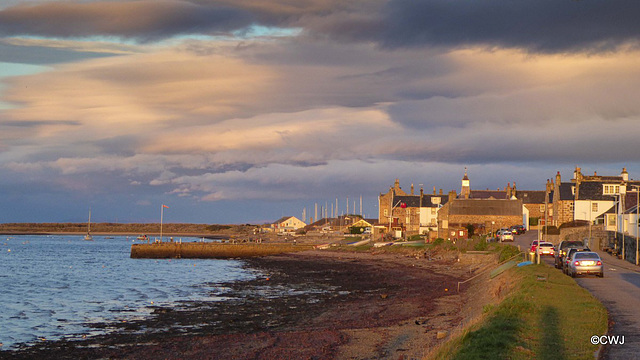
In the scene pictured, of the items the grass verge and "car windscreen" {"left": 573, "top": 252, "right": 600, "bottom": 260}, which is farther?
"car windscreen" {"left": 573, "top": 252, "right": 600, "bottom": 260}

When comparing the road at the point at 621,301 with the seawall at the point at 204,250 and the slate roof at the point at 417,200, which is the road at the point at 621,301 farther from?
the slate roof at the point at 417,200

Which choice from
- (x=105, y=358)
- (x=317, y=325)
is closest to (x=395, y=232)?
(x=317, y=325)

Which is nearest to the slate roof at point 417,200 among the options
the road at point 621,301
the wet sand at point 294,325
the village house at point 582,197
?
the village house at point 582,197

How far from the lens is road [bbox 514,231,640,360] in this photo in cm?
1962

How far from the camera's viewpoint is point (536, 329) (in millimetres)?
23156

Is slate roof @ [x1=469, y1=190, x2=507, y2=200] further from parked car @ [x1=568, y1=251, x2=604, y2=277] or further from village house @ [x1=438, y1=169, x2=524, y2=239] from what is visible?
parked car @ [x1=568, y1=251, x2=604, y2=277]

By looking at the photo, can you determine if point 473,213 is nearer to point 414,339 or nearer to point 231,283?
point 231,283

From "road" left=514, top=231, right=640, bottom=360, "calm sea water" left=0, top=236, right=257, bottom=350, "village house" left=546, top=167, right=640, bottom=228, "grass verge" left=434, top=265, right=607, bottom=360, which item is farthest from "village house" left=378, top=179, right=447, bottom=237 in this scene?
"grass verge" left=434, top=265, right=607, bottom=360

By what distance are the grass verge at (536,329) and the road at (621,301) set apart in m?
0.54

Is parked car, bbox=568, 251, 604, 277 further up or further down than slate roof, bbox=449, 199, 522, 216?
further down

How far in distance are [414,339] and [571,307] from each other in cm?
673

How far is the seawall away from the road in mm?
78957

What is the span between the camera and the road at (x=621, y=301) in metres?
19.6

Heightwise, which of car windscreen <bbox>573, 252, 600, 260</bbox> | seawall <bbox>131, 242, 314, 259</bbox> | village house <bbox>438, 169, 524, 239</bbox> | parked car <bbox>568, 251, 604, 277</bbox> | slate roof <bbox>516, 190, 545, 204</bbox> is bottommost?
seawall <bbox>131, 242, 314, 259</bbox>
